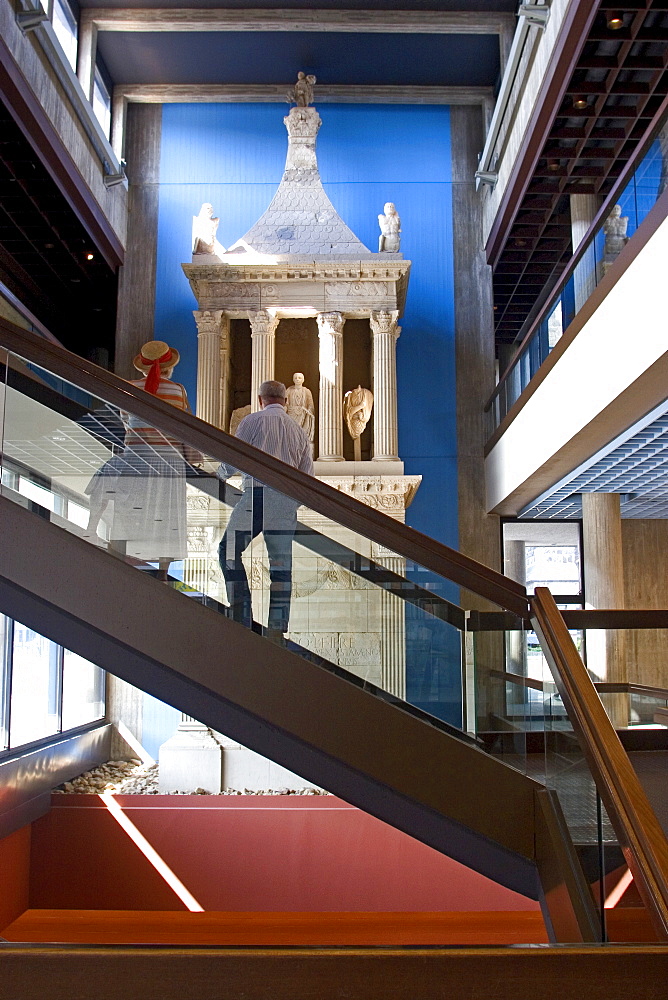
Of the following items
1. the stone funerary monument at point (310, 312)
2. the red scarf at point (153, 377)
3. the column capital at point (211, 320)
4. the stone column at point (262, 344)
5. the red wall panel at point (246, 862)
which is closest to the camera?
the red scarf at point (153, 377)

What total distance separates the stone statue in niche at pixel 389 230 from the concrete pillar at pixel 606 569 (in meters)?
3.98

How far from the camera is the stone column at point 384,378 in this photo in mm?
11219

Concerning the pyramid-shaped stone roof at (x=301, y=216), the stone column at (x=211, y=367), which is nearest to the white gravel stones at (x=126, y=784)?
the stone column at (x=211, y=367)

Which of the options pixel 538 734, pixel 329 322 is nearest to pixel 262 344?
pixel 329 322

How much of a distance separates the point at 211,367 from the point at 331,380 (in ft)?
4.98

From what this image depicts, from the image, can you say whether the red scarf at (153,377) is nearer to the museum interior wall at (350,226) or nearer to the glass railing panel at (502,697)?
the glass railing panel at (502,697)

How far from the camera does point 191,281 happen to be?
11336mm

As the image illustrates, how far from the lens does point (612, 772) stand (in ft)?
7.02

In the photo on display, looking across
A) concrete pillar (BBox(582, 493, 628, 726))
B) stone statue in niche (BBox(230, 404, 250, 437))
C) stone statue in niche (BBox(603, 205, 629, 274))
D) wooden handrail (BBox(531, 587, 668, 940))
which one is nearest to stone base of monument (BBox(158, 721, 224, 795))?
stone statue in niche (BBox(230, 404, 250, 437))

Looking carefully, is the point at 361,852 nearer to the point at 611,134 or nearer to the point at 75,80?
the point at 611,134

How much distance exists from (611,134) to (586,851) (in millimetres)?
9131

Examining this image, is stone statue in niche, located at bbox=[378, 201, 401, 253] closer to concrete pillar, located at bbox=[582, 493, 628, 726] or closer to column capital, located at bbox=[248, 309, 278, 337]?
column capital, located at bbox=[248, 309, 278, 337]

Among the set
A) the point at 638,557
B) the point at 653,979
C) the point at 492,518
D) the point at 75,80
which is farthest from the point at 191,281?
the point at 653,979

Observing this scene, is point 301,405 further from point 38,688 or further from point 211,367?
point 38,688
